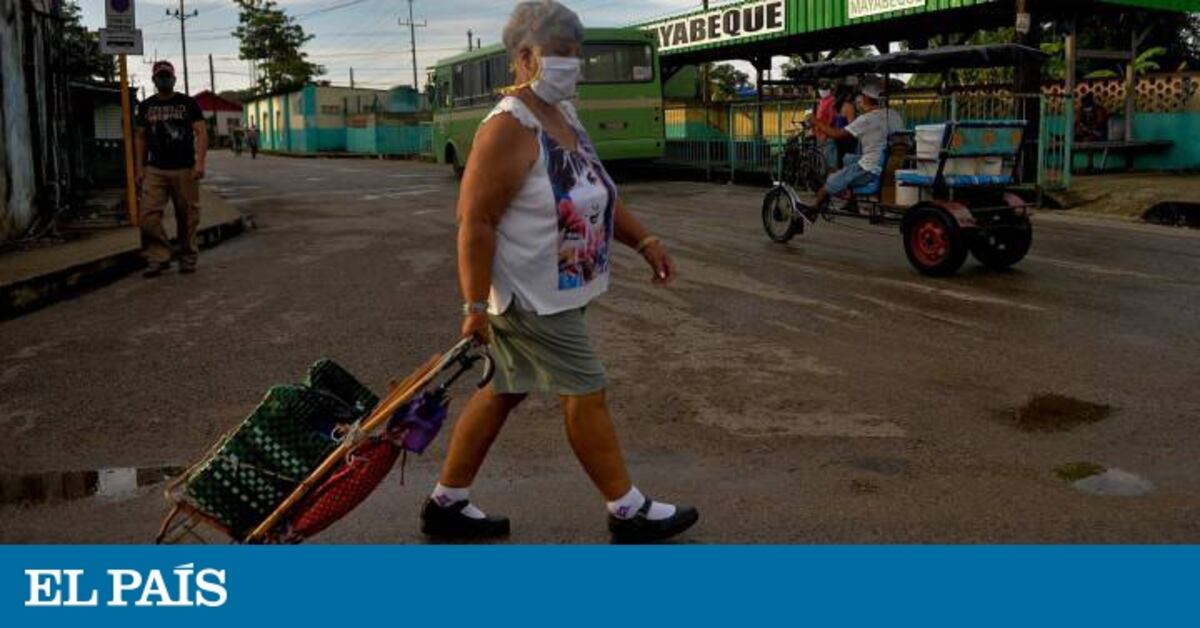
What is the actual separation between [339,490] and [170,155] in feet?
25.2

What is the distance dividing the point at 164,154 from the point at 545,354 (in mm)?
7680

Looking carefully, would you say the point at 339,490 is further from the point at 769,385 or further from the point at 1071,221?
the point at 1071,221

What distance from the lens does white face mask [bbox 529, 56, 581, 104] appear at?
349 cm

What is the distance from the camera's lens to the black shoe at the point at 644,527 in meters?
3.71

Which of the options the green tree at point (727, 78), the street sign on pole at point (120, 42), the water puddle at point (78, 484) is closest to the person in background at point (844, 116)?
the street sign on pole at point (120, 42)

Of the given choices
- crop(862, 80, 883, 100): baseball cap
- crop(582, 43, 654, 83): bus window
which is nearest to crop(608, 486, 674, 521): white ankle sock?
crop(862, 80, 883, 100): baseball cap

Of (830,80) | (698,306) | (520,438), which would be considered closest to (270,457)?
(520,438)

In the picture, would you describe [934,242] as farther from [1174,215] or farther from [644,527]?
[644,527]

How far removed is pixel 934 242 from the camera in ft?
31.0

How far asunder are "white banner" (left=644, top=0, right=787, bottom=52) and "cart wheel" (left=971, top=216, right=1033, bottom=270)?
1603 centimetres

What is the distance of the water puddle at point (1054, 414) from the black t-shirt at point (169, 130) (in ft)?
25.1

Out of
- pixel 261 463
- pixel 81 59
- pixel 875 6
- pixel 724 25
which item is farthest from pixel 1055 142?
pixel 81 59

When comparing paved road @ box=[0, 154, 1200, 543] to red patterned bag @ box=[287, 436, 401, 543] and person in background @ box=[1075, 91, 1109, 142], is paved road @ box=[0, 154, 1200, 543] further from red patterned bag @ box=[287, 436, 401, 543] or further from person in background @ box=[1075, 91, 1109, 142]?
person in background @ box=[1075, 91, 1109, 142]

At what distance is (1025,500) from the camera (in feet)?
13.5
